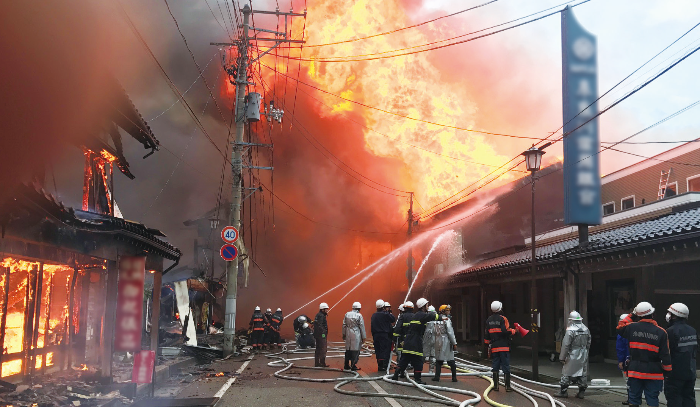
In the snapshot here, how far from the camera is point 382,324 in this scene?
14406 millimetres

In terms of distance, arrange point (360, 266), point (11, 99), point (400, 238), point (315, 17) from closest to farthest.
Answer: point (11, 99)
point (315, 17)
point (400, 238)
point (360, 266)

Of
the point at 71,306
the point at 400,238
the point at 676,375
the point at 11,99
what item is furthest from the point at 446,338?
the point at 400,238

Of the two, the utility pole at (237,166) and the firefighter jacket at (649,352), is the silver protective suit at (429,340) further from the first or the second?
the utility pole at (237,166)

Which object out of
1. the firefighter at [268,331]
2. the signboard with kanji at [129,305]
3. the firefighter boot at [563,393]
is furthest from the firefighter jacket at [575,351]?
the firefighter at [268,331]

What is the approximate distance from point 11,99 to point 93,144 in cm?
614

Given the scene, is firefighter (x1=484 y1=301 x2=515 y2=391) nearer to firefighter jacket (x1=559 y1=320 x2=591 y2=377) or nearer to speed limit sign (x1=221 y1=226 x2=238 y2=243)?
firefighter jacket (x1=559 y1=320 x2=591 y2=377)

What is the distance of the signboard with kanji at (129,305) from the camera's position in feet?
35.7

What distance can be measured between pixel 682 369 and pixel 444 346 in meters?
5.70

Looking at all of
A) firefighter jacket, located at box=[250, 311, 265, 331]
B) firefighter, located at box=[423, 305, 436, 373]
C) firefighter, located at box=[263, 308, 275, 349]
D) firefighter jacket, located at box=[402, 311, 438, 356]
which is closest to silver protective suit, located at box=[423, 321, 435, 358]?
firefighter, located at box=[423, 305, 436, 373]

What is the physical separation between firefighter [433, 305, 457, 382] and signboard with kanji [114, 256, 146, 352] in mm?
6275

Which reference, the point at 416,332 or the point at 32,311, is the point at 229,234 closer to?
the point at 416,332

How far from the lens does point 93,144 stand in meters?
11.3

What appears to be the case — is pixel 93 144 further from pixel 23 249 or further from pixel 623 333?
pixel 623 333

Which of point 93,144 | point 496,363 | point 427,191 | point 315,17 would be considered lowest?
point 496,363
